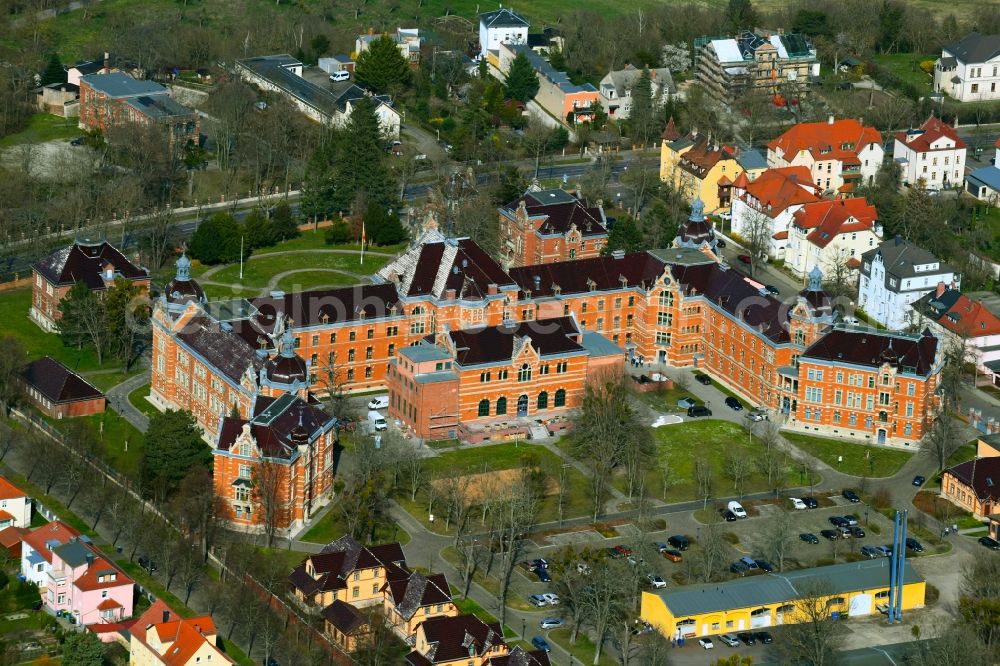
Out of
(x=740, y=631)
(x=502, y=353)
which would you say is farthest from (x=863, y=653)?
(x=502, y=353)

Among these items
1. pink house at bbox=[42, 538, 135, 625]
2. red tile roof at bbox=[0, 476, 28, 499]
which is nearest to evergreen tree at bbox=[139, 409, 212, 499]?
red tile roof at bbox=[0, 476, 28, 499]

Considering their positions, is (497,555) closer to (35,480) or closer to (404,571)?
(404,571)

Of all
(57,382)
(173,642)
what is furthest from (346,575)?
(57,382)

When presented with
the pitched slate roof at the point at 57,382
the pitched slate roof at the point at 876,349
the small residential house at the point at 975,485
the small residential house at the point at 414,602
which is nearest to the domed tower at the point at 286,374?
the pitched slate roof at the point at 57,382

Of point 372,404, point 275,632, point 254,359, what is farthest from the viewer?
point 372,404

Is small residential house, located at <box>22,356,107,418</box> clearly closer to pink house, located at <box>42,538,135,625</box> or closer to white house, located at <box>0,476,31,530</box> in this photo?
A: white house, located at <box>0,476,31,530</box>

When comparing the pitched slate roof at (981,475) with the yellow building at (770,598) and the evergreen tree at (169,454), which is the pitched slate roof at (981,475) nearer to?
the yellow building at (770,598)
